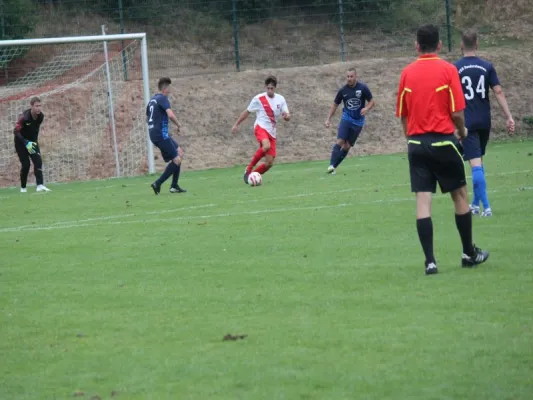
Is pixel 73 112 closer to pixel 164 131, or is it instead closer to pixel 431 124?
pixel 164 131

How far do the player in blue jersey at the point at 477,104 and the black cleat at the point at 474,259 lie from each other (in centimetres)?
320

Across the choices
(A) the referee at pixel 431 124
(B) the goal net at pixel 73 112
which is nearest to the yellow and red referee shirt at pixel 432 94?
(A) the referee at pixel 431 124

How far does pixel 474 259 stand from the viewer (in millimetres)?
8742

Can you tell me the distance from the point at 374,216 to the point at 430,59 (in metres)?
4.55

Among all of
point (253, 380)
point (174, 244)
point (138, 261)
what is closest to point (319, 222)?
point (174, 244)

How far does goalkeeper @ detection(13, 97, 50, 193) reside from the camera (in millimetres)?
20922

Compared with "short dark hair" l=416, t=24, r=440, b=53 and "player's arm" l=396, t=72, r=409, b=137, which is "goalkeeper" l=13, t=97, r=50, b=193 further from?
"short dark hair" l=416, t=24, r=440, b=53

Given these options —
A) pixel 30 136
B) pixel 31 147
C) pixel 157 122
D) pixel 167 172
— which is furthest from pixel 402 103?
pixel 30 136

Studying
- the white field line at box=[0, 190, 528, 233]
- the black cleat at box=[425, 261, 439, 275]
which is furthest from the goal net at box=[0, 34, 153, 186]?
the black cleat at box=[425, 261, 439, 275]

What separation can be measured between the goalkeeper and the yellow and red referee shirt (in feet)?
44.6

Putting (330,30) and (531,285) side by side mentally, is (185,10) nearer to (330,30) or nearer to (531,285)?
(330,30)

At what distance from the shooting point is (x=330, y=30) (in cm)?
3450

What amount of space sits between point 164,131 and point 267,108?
194 cm

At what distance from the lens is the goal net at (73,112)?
84.2 ft
